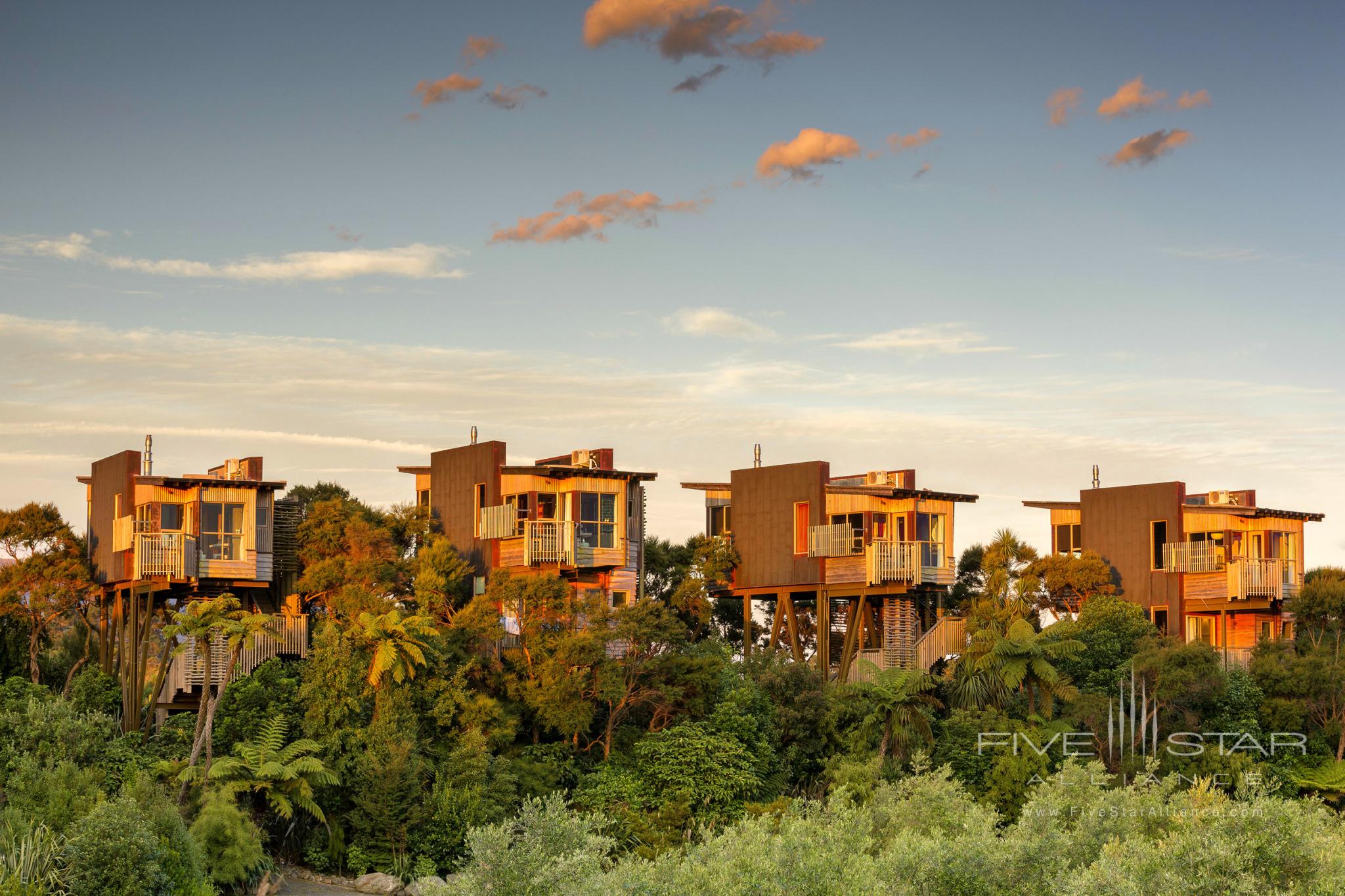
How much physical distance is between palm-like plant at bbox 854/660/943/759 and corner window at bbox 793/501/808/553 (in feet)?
25.4

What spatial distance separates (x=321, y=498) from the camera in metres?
51.9

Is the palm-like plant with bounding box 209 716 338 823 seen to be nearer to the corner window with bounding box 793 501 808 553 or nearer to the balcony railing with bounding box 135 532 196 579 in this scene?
the balcony railing with bounding box 135 532 196 579

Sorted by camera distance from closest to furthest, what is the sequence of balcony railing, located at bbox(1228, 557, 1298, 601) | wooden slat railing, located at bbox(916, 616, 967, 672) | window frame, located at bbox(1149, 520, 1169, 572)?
wooden slat railing, located at bbox(916, 616, 967, 672), balcony railing, located at bbox(1228, 557, 1298, 601), window frame, located at bbox(1149, 520, 1169, 572)

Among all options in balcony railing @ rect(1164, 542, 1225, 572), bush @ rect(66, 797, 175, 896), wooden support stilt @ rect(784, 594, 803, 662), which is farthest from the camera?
balcony railing @ rect(1164, 542, 1225, 572)

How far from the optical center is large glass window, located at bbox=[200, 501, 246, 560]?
43.2 meters

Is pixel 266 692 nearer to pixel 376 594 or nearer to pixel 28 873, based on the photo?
pixel 376 594

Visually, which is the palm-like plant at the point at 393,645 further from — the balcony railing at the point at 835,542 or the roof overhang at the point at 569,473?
the balcony railing at the point at 835,542

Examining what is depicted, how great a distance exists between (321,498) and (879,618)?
18.0 metres

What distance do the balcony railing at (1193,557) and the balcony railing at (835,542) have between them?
11.6 metres

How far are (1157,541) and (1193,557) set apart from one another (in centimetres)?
144

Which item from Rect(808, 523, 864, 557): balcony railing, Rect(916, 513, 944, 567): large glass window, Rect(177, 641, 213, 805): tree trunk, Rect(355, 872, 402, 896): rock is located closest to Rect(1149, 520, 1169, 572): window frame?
Rect(916, 513, 944, 567): large glass window

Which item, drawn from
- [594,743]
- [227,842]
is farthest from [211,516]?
[594,743]

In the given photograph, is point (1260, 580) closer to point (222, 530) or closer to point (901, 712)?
point (901, 712)

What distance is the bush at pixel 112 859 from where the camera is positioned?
1186 inches
